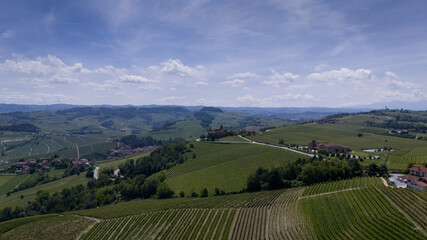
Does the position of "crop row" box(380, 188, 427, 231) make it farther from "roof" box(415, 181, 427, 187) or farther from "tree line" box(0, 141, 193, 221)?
"tree line" box(0, 141, 193, 221)

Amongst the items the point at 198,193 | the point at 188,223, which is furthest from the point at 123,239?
the point at 198,193

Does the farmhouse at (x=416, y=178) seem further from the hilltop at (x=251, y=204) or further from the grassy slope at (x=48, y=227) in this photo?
the grassy slope at (x=48, y=227)

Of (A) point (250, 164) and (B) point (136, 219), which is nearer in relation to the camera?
(B) point (136, 219)

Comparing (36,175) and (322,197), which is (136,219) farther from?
(36,175)

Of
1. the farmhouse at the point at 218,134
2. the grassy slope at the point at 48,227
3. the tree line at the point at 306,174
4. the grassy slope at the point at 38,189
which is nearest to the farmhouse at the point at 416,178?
the tree line at the point at 306,174

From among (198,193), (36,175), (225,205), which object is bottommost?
(36,175)

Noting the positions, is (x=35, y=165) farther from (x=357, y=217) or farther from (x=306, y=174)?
(x=357, y=217)
